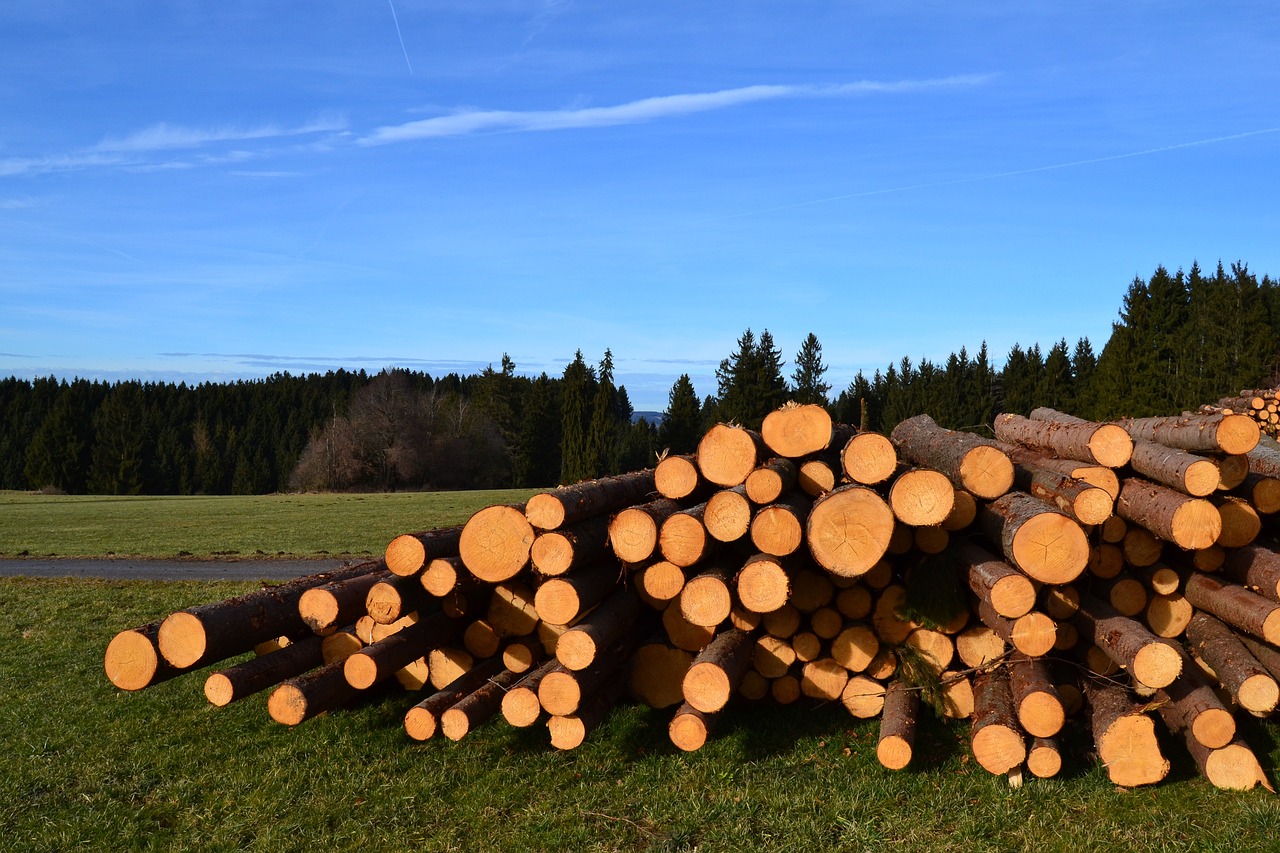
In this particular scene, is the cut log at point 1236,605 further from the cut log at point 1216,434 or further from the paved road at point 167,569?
the paved road at point 167,569

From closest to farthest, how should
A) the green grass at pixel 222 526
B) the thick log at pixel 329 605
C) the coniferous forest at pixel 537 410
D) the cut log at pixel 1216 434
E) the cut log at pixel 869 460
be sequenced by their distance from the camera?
1. the cut log at pixel 869 460
2. the thick log at pixel 329 605
3. the cut log at pixel 1216 434
4. the green grass at pixel 222 526
5. the coniferous forest at pixel 537 410

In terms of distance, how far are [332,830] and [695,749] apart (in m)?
2.31

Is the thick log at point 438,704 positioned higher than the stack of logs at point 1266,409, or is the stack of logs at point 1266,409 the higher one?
the stack of logs at point 1266,409

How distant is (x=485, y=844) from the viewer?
5.11m

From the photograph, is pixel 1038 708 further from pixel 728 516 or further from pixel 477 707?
pixel 477 707

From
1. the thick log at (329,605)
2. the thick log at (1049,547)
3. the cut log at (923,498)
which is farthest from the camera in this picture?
the thick log at (329,605)

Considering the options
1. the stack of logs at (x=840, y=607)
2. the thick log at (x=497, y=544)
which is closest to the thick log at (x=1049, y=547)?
the stack of logs at (x=840, y=607)

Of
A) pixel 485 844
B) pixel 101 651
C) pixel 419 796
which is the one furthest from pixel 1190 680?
pixel 101 651

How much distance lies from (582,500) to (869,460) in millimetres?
2146

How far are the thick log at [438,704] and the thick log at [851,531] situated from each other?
2820 mm

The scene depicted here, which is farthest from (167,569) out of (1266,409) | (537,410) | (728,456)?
(537,410)

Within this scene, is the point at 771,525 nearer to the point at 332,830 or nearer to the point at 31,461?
the point at 332,830

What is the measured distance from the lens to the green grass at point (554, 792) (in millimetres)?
5117

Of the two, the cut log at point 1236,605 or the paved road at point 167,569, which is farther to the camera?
the paved road at point 167,569
